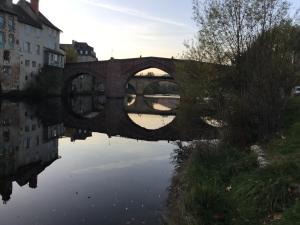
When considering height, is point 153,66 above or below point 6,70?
above

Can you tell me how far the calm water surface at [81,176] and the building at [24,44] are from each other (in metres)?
25.7

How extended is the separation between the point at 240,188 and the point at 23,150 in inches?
513

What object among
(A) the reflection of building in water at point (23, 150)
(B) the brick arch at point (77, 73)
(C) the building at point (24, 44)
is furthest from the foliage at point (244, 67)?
(B) the brick arch at point (77, 73)

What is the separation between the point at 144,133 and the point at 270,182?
21.2 m

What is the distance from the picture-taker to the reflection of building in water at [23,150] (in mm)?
14407

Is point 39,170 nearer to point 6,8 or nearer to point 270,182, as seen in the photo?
point 270,182

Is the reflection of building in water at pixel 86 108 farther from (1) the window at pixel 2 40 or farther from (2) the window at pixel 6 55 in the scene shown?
(1) the window at pixel 2 40

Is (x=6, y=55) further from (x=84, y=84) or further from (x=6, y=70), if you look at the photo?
(x=84, y=84)

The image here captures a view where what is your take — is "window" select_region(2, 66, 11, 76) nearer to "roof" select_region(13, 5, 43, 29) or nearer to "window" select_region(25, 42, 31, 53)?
"window" select_region(25, 42, 31, 53)

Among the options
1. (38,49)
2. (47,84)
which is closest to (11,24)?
(38,49)

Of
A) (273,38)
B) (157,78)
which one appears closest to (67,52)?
(157,78)

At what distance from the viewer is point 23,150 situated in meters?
19.4

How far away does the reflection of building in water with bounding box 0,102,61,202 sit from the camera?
1441 cm

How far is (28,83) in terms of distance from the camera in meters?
56.4
